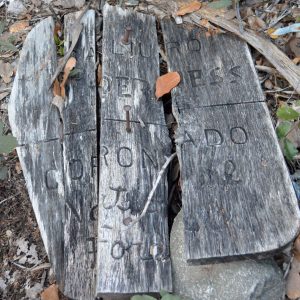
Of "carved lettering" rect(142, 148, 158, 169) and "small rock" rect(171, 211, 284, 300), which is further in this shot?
"carved lettering" rect(142, 148, 158, 169)

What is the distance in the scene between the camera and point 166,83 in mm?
2736

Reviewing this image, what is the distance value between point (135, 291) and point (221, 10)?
6.02 feet

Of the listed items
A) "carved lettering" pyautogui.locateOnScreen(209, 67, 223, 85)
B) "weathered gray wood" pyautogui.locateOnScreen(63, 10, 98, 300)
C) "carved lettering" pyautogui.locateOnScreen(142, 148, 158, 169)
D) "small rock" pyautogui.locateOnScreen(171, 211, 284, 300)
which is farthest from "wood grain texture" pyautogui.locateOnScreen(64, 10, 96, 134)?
"small rock" pyautogui.locateOnScreen(171, 211, 284, 300)

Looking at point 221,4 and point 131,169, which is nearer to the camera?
point 131,169

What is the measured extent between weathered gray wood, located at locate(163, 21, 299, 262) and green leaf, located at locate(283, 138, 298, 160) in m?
0.12

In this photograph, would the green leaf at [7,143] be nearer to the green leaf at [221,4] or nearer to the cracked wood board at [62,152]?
the cracked wood board at [62,152]

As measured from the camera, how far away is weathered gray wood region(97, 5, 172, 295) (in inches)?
86.7

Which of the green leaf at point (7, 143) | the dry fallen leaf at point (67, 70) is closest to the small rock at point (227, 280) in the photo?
the green leaf at point (7, 143)

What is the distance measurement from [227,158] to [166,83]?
0.60 m

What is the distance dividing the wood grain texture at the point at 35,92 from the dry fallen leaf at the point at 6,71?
23 cm

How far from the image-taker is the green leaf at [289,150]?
8.27 ft

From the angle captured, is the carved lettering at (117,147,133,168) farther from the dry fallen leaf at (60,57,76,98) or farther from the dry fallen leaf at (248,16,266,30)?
the dry fallen leaf at (248,16,266,30)

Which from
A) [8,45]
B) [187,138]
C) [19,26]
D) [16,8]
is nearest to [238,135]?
[187,138]

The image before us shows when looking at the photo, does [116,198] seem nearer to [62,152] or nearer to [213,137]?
[62,152]
